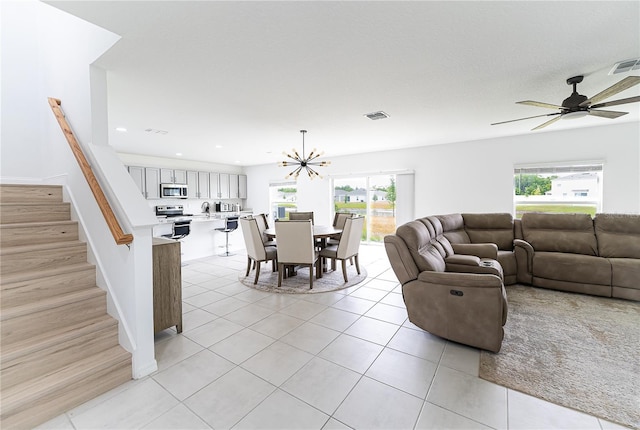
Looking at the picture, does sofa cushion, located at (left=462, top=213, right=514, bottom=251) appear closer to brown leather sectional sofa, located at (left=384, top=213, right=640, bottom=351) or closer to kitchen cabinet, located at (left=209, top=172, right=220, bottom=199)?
brown leather sectional sofa, located at (left=384, top=213, right=640, bottom=351)

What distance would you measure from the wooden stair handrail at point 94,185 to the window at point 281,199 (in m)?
6.02

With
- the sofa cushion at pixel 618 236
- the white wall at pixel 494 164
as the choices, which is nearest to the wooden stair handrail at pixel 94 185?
the white wall at pixel 494 164

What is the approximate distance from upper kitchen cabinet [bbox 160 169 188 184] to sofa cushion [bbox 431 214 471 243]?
6.24 metres

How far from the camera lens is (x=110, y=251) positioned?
6.92ft

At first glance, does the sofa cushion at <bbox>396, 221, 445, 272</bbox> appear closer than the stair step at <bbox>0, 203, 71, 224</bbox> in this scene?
No

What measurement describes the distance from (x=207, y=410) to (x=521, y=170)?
20.3 feet

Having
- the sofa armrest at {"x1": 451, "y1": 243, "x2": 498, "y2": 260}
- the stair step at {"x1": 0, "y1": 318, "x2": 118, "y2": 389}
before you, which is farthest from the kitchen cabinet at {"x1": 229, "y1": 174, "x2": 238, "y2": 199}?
the sofa armrest at {"x1": 451, "y1": 243, "x2": 498, "y2": 260}

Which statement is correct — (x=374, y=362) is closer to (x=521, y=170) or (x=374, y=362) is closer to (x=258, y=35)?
(x=258, y=35)

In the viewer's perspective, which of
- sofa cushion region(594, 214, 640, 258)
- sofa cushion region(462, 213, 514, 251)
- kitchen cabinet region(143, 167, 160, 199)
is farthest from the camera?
kitchen cabinet region(143, 167, 160, 199)

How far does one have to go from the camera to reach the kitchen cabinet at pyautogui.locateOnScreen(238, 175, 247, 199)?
8648 millimetres

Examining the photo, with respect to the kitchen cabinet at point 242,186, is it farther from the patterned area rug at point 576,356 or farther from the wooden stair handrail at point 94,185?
the patterned area rug at point 576,356

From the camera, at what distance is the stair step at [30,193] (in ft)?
7.89

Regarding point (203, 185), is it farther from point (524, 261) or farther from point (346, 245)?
point (524, 261)

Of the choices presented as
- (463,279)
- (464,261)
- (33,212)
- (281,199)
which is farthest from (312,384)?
(281,199)
